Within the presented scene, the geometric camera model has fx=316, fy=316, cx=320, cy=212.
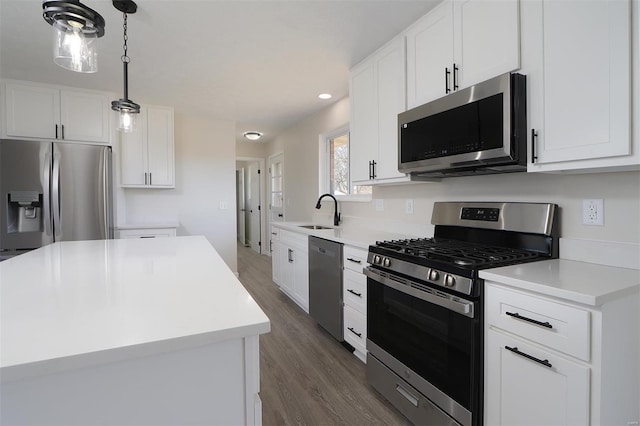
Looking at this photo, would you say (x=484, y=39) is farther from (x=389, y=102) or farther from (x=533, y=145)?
(x=389, y=102)

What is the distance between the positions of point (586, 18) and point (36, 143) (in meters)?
4.27

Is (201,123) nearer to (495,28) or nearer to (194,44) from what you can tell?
(194,44)

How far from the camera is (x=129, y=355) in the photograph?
2.17ft

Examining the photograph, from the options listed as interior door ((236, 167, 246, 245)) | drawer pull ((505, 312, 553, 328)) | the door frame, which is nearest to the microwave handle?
drawer pull ((505, 312, 553, 328))

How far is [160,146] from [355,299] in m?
3.22

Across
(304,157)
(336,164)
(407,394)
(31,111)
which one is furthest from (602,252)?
(31,111)

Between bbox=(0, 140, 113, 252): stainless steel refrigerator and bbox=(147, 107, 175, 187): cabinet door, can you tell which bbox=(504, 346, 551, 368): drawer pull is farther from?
bbox=(147, 107, 175, 187): cabinet door

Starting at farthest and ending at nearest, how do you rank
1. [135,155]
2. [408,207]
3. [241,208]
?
[241,208] < [135,155] < [408,207]

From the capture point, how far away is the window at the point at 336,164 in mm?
3887

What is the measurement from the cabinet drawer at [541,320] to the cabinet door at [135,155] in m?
4.00

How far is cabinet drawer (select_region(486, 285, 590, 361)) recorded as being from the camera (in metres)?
1.07

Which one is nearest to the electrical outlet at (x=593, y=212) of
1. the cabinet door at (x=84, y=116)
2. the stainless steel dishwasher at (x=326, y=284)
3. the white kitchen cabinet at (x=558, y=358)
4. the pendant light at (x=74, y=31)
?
the white kitchen cabinet at (x=558, y=358)

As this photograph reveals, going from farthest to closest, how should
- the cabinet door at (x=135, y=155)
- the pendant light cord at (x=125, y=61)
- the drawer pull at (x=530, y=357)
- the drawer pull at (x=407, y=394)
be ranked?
the cabinet door at (x=135, y=155), the pendant light cord at (x=125, y=61), the drawer pull at (x=407, y=394), the drawer pull at (x=530, y=357)

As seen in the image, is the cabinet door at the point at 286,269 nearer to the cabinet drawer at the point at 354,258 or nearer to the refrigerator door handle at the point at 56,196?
the cabinet drawer at the point at 354,258
